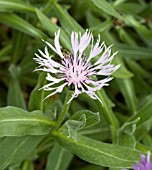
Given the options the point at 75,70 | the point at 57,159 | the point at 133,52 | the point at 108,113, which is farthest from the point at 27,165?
the point at 133,52

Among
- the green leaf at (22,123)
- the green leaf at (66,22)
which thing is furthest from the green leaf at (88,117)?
the green leaf at (66,22)

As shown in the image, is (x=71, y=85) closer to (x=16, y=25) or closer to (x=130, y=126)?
(x=130, y=126)

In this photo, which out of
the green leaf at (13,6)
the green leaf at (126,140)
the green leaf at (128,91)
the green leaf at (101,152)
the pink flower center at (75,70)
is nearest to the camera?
the pink flower center at (75,70)

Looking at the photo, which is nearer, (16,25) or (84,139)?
(84,139)

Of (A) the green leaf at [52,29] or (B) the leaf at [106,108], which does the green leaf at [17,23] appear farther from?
(B) the leaf at [106,108]

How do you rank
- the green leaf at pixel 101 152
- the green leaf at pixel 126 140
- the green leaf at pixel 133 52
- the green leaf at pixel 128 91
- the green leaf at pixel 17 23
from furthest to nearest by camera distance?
the green leaf at pixel 133 52
the green leaf at pixel 128 91
the green leaf at pixel 17 23
the green leaf at pixel 126 140
the green leaf at pixel 101 152

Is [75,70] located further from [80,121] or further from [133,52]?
[133,52]

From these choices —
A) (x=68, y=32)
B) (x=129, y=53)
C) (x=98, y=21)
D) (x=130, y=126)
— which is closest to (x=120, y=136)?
(x=130, y=126)

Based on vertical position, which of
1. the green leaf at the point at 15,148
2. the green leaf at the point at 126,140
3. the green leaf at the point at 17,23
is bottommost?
the green leaf at the point at 126,140
